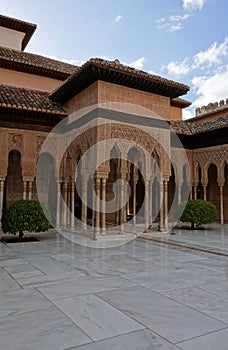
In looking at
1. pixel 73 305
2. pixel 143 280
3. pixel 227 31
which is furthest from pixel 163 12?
pixel 73 305

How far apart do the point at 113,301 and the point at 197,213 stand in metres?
7.41

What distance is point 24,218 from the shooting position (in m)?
7.49

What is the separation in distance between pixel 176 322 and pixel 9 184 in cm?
934

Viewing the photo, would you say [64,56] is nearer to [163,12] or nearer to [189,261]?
[163,12]

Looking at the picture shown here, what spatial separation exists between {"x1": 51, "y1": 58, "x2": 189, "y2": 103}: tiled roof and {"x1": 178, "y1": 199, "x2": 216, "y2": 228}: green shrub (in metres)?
3.70

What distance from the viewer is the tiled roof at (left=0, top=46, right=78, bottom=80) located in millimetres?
12062

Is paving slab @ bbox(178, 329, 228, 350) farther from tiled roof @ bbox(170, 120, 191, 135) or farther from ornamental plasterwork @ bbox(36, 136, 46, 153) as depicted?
tiled roof @ bbox(170, 120, 191, 135)

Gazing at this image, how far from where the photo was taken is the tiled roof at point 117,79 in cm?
796

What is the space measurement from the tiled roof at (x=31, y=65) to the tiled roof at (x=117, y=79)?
3.11 meters

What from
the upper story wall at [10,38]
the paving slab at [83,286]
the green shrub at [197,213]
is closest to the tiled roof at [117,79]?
the green shrub at [197,213]

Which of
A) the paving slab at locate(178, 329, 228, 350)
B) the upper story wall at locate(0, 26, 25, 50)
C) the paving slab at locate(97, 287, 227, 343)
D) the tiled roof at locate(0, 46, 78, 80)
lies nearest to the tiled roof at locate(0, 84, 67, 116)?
the tiled roof at locate(0, 46, 78, 80)

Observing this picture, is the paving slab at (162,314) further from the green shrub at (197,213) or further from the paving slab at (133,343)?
the green shrub at (197,213)

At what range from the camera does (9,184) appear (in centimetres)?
1102

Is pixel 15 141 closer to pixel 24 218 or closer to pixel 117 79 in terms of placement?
pixel 24 218
